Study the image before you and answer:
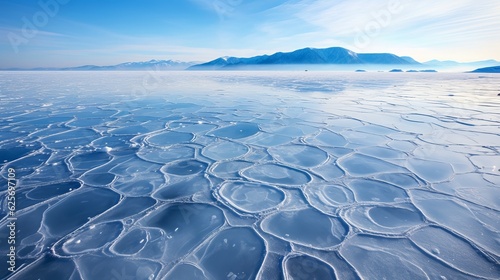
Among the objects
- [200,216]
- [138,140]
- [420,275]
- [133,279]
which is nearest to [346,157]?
[420,275]

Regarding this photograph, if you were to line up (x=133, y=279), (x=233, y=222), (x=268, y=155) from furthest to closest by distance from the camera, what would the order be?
1. (x=268, y=155)
2. (x=233, y=222)
3. (x=133, y=279)

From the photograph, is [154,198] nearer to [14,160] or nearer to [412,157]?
[14,160]

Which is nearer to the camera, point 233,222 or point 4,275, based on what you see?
point 4,275

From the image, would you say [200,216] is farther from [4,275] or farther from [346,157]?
[346,157]

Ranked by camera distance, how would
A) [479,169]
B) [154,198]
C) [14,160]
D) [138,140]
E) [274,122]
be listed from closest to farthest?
[154,198] < [479,169] < [14,160] < [138,140] < [274,122]

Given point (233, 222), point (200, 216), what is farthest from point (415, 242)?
point (200, 216)

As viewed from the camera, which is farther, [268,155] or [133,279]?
[268,155]

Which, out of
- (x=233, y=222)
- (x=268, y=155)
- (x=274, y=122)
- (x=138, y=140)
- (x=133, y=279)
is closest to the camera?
(x=133, y=279)

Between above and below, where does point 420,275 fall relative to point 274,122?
above

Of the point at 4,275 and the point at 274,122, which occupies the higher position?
the point at 4,275
